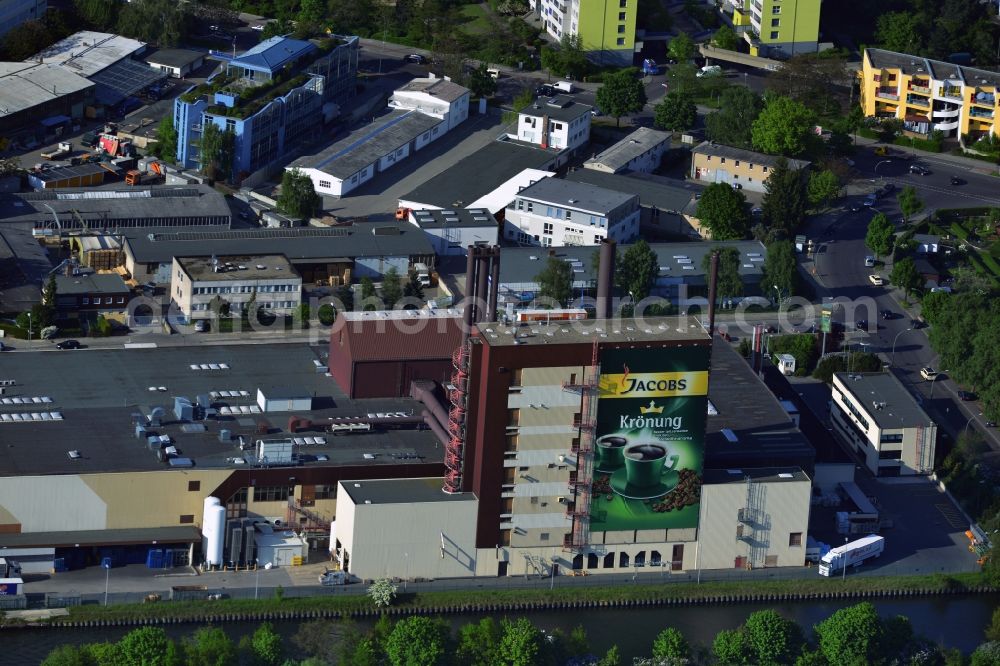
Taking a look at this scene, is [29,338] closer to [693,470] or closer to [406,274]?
[406,274]

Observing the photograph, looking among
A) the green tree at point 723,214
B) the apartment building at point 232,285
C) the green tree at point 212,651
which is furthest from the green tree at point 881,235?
the green tree at point 212,651

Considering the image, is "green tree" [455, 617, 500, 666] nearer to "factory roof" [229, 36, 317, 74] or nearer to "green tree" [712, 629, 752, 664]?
"green tree" [712, 629, 752, 664]

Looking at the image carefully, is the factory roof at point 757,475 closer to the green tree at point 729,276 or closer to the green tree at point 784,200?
the green tree at point 729,276

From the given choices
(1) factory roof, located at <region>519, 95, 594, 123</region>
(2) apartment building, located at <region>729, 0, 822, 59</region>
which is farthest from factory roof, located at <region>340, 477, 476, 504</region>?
(2) apartment building, located at <region>729, 0, 822, 59</region>

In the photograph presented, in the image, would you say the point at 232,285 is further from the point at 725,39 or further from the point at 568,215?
the point at 725,39

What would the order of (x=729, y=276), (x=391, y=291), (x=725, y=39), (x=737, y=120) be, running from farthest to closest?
1. (x=725, y=39)
2. (x=737, y=120)
3. (x=729, y=276)
4. (x=391, y=291)

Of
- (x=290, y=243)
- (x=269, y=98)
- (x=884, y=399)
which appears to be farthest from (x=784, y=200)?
(x=269, y=98)
